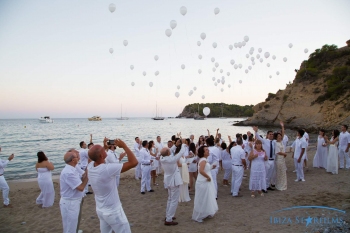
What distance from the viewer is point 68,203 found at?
4.23m

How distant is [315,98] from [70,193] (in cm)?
5620

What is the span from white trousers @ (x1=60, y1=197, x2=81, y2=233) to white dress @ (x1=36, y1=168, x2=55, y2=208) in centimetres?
299

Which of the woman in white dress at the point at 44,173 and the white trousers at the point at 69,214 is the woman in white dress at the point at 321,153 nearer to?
the white trousers at the point at 69,214

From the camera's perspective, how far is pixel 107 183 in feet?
10.9

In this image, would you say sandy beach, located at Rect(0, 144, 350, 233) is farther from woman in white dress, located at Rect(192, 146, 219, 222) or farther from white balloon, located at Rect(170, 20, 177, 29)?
white balloon, located at Rect(170, 20, 177, 29)

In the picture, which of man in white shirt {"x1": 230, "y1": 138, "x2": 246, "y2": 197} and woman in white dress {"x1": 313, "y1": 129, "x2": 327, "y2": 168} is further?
woman in white dress {"x1": 313, "y1": 129, "x2": 327, "y2": 168}

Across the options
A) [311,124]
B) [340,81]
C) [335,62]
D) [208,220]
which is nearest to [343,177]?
[208,220]

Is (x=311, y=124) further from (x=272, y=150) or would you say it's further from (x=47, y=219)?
(x=47, y=219)

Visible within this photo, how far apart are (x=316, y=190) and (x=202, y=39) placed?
10.2 metres

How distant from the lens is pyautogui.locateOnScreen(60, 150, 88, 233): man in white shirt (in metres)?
4.14

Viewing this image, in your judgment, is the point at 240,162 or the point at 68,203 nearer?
the point at 68,203

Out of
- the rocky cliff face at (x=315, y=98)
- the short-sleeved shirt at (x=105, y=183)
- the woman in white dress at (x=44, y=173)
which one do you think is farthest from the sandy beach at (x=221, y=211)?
the rocky cliff face at (x=315, y=98)

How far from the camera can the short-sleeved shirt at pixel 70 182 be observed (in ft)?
13.5

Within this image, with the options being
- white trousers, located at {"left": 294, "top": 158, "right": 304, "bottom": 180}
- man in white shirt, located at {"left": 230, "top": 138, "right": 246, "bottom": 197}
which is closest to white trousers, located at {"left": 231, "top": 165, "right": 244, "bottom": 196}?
man in white shirt, located at {"left": 230, "top": 138, "right": 246, "bottom": 197}
